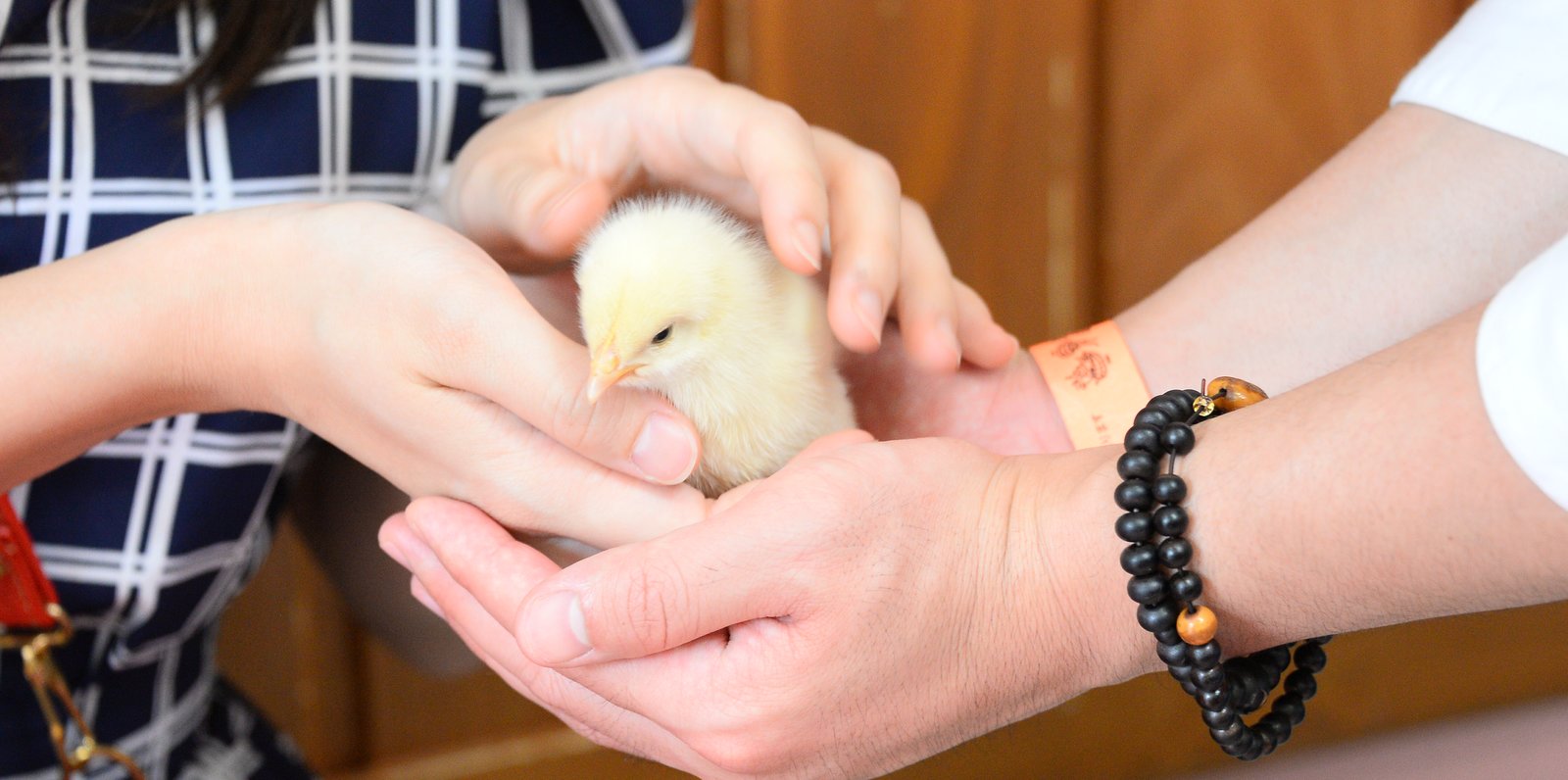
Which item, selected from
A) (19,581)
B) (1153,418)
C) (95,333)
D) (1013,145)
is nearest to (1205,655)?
(1153,418)

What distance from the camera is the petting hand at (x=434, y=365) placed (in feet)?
2.25

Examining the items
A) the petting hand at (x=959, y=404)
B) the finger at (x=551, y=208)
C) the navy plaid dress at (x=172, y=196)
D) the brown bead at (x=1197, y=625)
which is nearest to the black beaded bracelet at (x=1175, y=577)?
the brown bead at (x=1197, y=625)

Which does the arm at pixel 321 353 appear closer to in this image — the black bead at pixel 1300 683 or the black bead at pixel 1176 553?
the black bead at pixel 1176 553

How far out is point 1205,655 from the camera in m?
0.62

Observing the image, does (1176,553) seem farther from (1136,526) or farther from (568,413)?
(568,413)

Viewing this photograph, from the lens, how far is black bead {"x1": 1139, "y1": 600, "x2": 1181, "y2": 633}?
24.4 inches

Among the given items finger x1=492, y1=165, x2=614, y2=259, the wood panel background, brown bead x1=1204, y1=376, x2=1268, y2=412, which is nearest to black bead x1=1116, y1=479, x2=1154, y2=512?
brown bead x1=1204, y1=376, x2=1268, y2=412

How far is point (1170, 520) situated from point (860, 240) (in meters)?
0.28

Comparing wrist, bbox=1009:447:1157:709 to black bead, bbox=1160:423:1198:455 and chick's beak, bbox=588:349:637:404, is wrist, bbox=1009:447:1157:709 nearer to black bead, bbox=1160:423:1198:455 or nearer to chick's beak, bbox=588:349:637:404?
black bead, bbox=1160:423:1198:455

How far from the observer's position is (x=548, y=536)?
31.2 inches

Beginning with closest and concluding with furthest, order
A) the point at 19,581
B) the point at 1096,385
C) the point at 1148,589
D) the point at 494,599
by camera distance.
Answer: the point at 1148,589 < the point at 494,599 < the point at 19,581 < the point at 1096,385

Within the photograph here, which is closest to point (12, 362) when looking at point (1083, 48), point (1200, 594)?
point (1200, 594)

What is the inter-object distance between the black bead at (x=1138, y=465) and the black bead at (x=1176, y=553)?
36mm

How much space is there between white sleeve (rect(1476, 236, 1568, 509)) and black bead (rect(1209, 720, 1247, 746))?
0.74 ft
